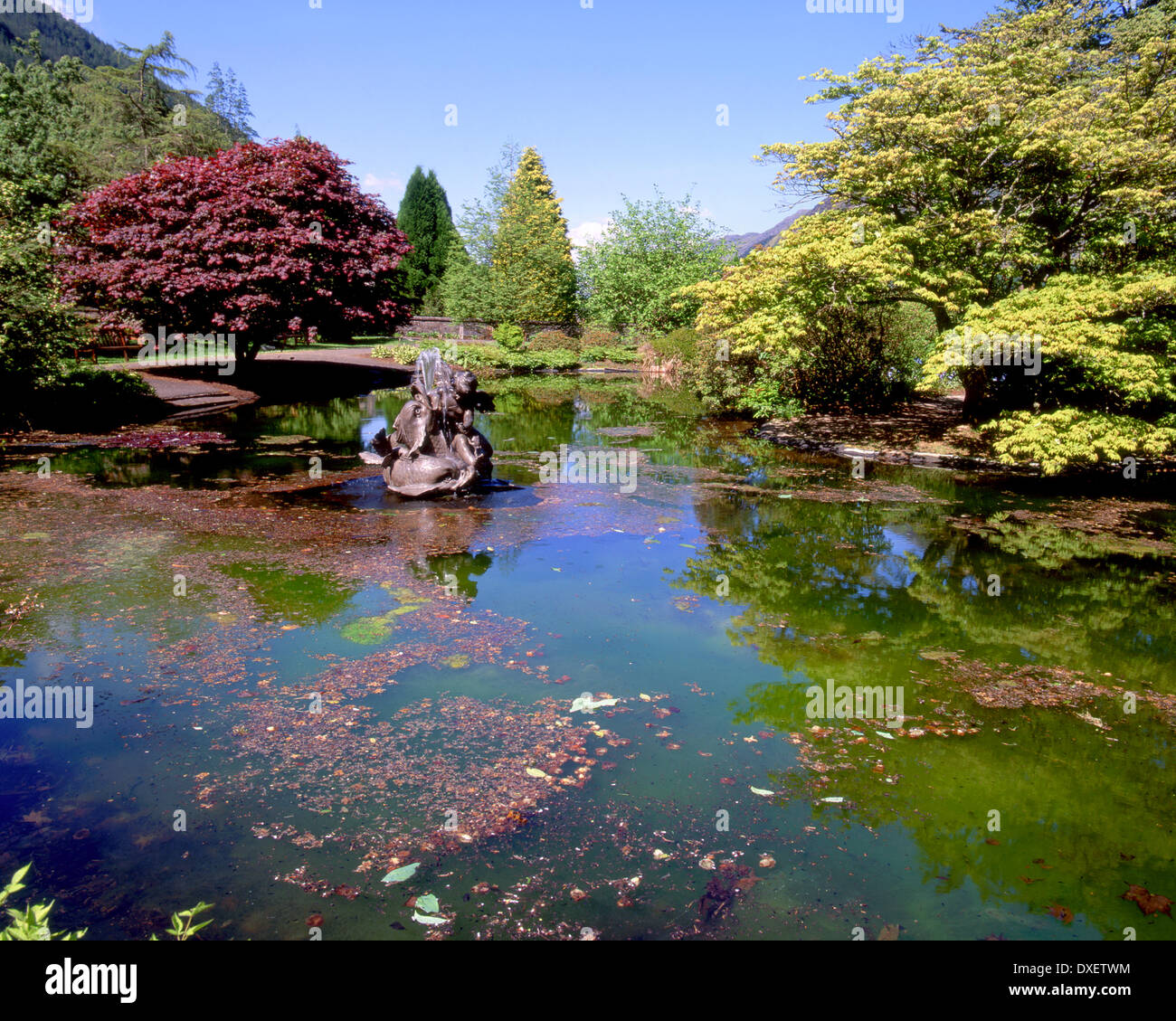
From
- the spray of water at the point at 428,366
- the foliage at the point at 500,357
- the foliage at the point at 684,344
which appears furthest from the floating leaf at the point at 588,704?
the foliage at the point at 500,357

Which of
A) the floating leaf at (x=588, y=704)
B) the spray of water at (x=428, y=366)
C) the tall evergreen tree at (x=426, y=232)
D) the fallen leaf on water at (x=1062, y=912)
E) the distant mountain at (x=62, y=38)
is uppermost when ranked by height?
the distant mountain at (x=62, y=38)

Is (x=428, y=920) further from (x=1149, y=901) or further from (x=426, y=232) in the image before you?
(x=426, y=232)

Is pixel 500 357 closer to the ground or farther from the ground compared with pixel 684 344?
farther from the ground

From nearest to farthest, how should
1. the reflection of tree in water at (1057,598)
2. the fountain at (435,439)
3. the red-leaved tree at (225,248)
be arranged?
the reflection of tree in water at (1057,598)
the fountain at (435,439)
the red-leaved tree at (225,248)

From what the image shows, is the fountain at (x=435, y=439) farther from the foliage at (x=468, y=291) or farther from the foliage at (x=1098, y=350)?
the foliage at (x=468, y=291)

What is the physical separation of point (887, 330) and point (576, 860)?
19.6 m

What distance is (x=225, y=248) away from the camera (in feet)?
66.7

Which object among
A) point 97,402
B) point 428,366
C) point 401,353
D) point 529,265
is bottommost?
point 97,402

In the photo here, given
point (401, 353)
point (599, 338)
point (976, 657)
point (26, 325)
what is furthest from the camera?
point (599, 338)

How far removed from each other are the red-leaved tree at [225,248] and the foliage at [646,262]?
16.4 meters

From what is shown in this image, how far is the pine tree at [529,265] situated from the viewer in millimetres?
40188

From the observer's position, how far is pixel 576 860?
13.1 feet

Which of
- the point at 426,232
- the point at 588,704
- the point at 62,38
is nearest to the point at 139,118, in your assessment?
the point at 426,232

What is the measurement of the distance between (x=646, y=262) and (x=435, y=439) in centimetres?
2894
